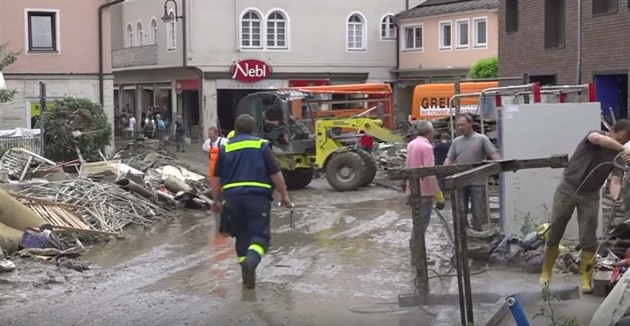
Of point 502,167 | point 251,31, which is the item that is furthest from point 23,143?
point 251,31

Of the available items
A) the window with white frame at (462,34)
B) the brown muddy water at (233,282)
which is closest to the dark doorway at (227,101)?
the window with white frame at (462,34)

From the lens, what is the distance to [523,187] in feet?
37.4

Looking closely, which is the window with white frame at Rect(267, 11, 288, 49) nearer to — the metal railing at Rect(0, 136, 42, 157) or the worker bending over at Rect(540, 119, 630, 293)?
the metal railing at Rect(0, 136, 42, 157)

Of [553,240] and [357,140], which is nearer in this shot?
[553,240]

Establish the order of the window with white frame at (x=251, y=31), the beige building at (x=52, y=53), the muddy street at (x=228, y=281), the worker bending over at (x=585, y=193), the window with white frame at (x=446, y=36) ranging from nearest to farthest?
the muddy street at (x=228, y=281) → the worker bending over at (x=585, y=193) → the beige building at (x=52, y=53) → the window with white frame at (x=251, y=31) → the window with white frame at (x=446, y=36)

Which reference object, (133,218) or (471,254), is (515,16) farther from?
(471,254)

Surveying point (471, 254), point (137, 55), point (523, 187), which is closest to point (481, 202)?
point (523, 187)

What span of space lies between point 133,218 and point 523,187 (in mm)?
6666

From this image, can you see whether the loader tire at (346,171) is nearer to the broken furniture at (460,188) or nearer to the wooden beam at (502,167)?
the broken furniture at (460,188)

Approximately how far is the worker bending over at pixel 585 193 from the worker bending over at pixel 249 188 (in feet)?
8.31

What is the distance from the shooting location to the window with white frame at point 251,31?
1606 inches

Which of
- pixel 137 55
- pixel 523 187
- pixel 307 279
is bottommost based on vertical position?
pixel 307 279

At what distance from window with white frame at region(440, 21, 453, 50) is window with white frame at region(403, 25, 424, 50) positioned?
1402 millimetres

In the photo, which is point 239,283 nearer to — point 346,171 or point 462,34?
point 346,171
